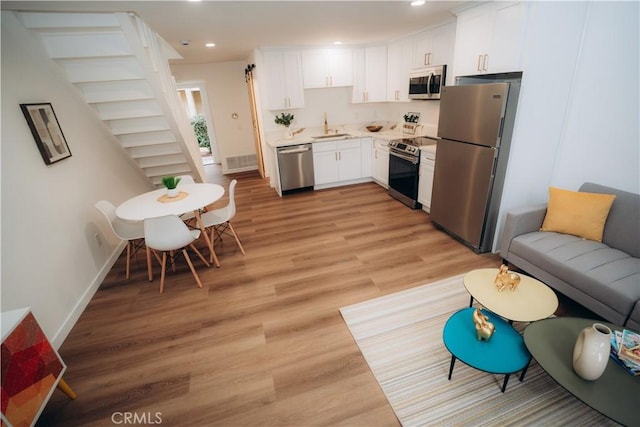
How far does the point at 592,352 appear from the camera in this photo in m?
1.38

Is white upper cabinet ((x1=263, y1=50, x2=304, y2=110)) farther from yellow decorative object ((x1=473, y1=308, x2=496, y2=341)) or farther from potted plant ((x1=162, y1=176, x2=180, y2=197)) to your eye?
yellow decorative object ((x1=473, y1=308, x2=496, y2=341))

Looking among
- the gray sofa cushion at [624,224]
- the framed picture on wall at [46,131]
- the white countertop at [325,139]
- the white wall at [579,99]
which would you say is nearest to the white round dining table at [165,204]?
the framed picture on wall at [46,131]

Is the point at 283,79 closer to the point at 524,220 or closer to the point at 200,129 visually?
the point at 524,220

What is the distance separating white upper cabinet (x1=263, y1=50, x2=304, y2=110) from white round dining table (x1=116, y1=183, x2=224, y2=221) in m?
2.43

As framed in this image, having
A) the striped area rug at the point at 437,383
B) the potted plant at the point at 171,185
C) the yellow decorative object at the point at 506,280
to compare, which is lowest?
the striped area rug at the point at 437,383

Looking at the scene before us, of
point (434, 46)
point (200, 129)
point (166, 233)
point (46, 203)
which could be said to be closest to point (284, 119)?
point (434, 46)

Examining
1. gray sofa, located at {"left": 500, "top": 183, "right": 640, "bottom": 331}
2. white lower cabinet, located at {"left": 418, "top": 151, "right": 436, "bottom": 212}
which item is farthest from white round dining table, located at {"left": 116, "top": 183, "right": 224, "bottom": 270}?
gray sofa, located at {"left": 500, "top": 183, "right": 640, "bottom": 331}

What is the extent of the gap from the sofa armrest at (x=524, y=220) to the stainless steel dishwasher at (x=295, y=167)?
133 inches

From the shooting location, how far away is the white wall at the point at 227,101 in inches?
252

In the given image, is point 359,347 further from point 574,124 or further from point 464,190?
point 574,124

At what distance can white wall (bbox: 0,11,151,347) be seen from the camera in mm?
2154

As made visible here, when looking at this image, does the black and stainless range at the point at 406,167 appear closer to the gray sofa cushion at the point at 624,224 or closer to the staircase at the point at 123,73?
the gray sofa cushion at the point at 624,224

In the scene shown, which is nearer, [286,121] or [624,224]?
[624,224]

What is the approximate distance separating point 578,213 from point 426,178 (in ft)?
5.83
